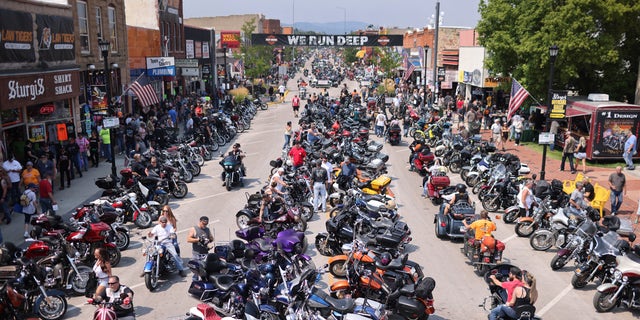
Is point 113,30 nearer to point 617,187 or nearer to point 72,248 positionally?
point 72,248

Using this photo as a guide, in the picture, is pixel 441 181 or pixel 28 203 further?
pixel 441 181

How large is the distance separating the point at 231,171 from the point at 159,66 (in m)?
18.2

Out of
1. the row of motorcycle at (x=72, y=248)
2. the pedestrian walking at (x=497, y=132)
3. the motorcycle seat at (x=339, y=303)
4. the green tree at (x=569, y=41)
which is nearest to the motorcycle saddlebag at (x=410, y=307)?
the motorcycle seat at (x=339, y=303)

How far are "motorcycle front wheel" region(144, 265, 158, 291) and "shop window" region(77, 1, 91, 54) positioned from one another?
17.7 meters

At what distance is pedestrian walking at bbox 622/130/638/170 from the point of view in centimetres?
2189

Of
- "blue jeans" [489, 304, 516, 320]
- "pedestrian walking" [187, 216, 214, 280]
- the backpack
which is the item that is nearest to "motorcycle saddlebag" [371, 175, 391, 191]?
"pedestrian walking" [187, 216, 214, 280]

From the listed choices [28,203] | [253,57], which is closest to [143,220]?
[28,203]

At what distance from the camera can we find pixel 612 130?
76.9 ft

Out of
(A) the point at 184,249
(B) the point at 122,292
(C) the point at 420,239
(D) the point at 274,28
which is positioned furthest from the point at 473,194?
(D) the point at 274,28

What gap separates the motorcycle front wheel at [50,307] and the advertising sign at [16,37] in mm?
10492

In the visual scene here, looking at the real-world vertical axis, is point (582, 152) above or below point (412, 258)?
above

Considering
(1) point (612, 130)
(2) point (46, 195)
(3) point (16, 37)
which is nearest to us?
(2) point (46, 195)

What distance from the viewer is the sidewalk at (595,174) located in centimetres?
1814

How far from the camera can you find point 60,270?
1113 cm
